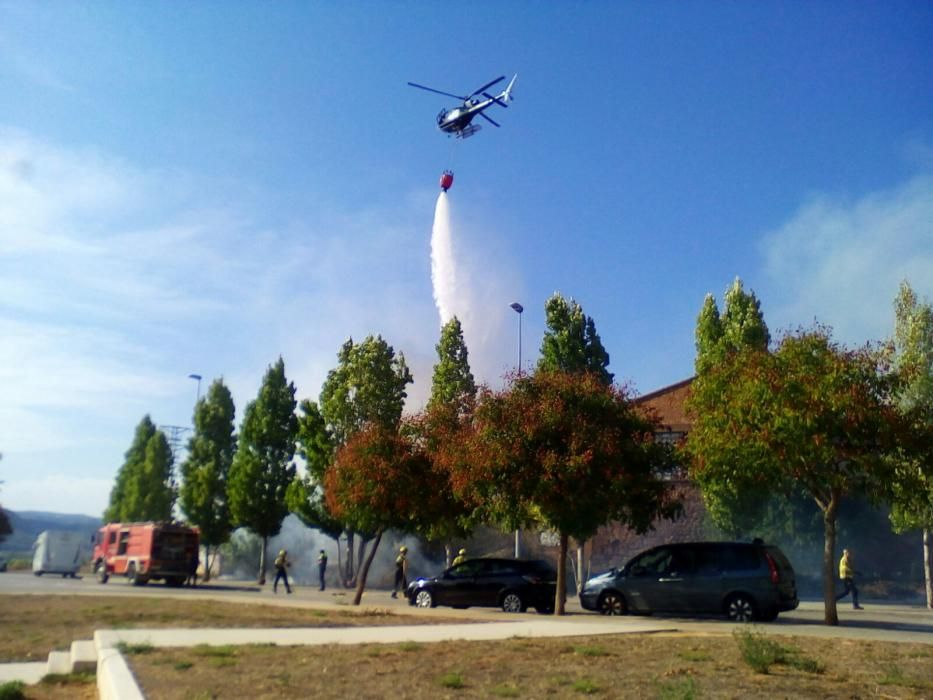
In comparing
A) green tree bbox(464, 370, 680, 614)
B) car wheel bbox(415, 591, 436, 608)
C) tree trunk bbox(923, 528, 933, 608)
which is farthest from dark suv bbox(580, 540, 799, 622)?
tree trunk bbox(923, 528, 933, 608)

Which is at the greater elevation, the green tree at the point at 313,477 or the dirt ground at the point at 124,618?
the green tree at the point at 313,477

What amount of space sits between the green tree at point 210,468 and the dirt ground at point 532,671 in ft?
137

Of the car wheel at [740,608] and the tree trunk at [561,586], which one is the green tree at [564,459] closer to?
the tree trunk at [561,586]

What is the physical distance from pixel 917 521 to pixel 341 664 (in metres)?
25.3

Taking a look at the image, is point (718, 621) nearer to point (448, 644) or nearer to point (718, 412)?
point (718, 412)

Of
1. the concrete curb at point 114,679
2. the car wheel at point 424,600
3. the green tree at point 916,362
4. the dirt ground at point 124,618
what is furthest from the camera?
the green tree at point 916,362

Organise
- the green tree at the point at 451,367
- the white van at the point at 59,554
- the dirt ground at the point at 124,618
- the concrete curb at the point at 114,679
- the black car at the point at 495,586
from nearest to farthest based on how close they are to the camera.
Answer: the concrete curb at the point at 114,679 → the dirt ground at the point at 124,618 → the black car at the point at 495,586 → the green tree at the point at 451,367 → the white van at the point at 59,554

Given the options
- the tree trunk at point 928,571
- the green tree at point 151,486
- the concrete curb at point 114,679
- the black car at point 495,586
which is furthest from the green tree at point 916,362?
the green tree at point 151,486

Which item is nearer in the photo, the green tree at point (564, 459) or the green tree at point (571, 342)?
the green tree at point (564, 459)

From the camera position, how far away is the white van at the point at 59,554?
52250mm

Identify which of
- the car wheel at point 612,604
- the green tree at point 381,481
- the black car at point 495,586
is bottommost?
the car wheel at point 612,604

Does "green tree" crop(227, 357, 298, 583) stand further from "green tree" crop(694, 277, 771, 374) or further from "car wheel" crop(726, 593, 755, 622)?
"car wheel" crop(726, 593, 755, 622)

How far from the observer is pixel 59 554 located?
172 ft

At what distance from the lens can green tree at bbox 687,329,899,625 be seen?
19.5m
